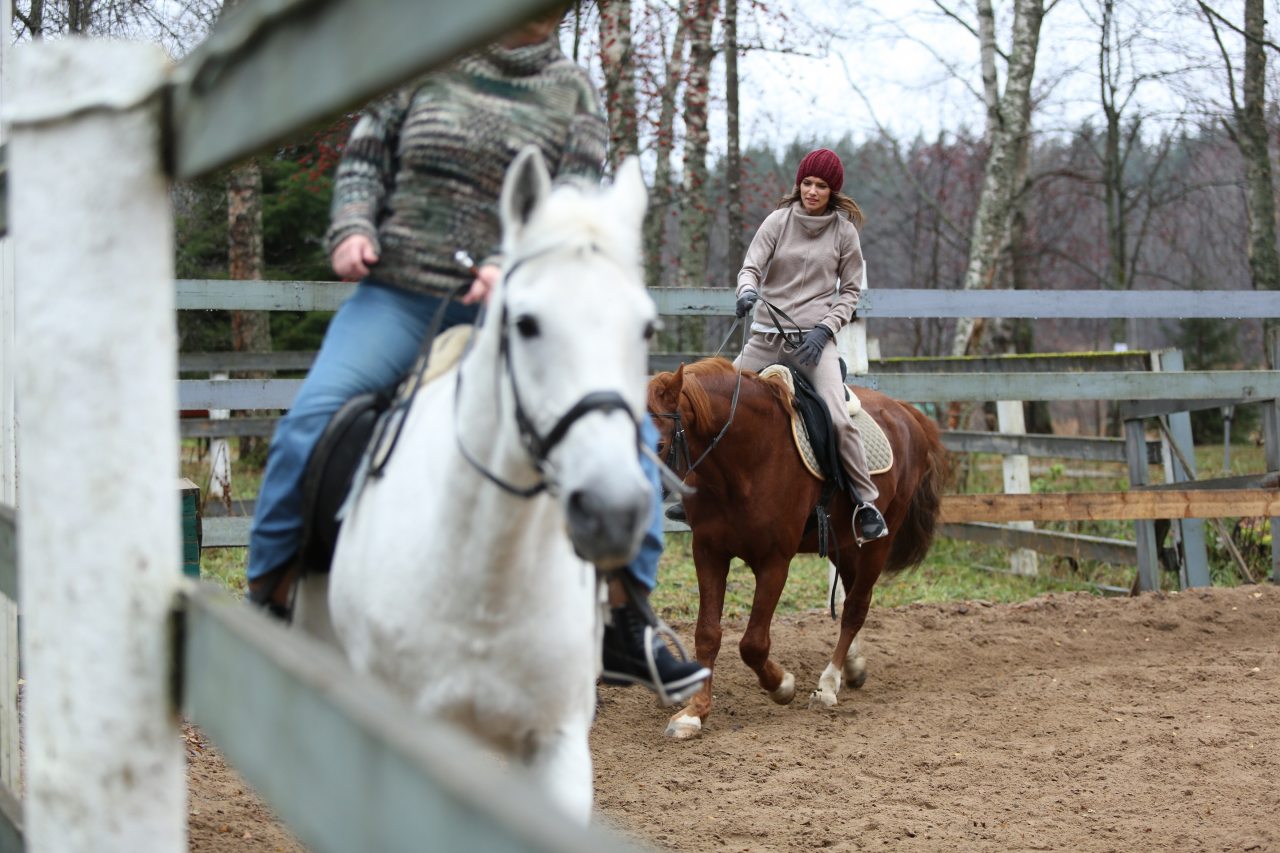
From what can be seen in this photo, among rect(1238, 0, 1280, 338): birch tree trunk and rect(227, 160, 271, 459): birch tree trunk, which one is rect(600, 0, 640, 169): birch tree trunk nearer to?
rect(227, 160, 271, 459): birch tree trunk

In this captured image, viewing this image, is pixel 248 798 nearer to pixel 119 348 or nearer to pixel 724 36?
pixel 119 348

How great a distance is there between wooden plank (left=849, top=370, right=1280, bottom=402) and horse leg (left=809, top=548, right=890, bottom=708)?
1.39m

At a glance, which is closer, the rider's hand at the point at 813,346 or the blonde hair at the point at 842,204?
the rider's hand at the point at 813,346

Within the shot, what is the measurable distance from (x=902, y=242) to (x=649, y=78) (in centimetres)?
2046

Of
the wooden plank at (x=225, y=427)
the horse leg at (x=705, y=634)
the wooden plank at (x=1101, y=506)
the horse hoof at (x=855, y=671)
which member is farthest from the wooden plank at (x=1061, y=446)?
the wooden plank at (x=225, y=427)

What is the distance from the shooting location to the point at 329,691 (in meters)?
1.14

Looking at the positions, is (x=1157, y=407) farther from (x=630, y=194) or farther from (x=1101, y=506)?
(x=630, y=194)

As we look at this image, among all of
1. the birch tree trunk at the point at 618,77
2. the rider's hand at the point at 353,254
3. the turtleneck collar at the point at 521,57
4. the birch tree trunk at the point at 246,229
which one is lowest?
the rider's hand at the point at 353,254

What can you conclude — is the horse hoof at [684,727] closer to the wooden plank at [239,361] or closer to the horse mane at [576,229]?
the horse mane at [576,229]

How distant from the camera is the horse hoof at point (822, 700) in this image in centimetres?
691

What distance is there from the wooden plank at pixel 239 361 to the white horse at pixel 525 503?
786 cm

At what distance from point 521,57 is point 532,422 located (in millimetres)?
1170

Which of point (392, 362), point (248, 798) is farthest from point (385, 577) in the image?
point (248, 798)

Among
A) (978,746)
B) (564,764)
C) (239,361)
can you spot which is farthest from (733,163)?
(564,764)
